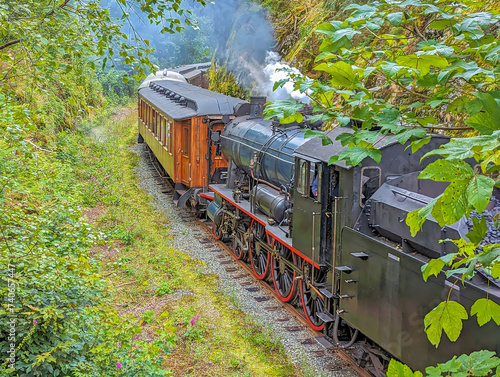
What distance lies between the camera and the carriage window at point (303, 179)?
7047 mm

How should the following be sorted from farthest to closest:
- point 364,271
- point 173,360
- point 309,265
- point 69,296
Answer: point 309,265 < point 173,360 < point 364,271 < point 69,296

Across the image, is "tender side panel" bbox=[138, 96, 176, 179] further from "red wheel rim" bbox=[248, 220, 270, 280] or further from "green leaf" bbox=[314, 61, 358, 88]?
"green leaf" bbox=[314, 61, 358, 88]

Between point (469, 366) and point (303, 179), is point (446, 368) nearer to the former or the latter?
point (469, 366)

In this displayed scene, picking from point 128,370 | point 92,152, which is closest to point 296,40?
point 92,152

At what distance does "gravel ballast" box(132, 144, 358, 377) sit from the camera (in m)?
6.77

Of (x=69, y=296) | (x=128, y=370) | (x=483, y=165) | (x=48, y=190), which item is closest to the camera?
(x=483, y=165)

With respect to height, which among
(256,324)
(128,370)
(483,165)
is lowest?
(256,324)

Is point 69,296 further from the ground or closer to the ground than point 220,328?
further from the ground

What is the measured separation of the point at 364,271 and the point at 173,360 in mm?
2890

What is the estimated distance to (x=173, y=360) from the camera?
6539 millimetres

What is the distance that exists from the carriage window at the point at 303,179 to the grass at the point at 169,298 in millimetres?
2358

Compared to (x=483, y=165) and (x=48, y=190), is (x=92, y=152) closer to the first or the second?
(x=48, y=190)

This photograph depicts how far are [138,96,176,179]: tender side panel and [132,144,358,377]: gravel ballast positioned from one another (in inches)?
56.7
